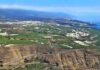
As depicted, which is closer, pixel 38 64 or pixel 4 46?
pixel 38 64

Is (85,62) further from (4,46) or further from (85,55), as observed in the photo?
(4,46)

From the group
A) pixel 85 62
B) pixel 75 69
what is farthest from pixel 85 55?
pixel 75 69

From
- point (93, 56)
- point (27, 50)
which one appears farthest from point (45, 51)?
point (93, 56)

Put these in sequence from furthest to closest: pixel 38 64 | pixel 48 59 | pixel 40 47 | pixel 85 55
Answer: pixel 40 47
pixel 85 55
pixel 48 59
pixel 38 64

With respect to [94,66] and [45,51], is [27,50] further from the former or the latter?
[94,66]

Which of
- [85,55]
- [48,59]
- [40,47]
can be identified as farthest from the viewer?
[40,47]

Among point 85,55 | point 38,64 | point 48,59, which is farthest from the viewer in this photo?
point 85,55
